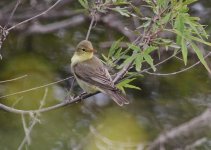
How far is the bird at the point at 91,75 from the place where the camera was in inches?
188

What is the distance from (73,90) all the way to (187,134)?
1.09 m

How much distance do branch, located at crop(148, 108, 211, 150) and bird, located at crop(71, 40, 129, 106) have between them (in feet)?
3.63

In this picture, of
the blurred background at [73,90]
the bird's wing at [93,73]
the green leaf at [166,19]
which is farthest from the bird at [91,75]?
the blurred background at [73,90]

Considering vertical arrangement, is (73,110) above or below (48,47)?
below

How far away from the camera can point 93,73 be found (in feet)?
16.9

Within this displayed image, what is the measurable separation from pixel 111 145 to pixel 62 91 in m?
0.91

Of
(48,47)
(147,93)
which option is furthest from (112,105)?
(48,47)

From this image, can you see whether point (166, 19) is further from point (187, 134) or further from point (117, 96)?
point (187, 134)

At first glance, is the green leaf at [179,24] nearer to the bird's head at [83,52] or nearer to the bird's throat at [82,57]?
the bird's head at [83,52]

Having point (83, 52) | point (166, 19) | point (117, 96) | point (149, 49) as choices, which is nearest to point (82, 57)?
point (83, 52)

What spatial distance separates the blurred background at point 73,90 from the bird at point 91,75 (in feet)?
3.41

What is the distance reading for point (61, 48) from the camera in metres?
6.96

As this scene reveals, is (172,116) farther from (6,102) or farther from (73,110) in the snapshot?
(6,102)

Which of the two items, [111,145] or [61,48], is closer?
[111,145]
